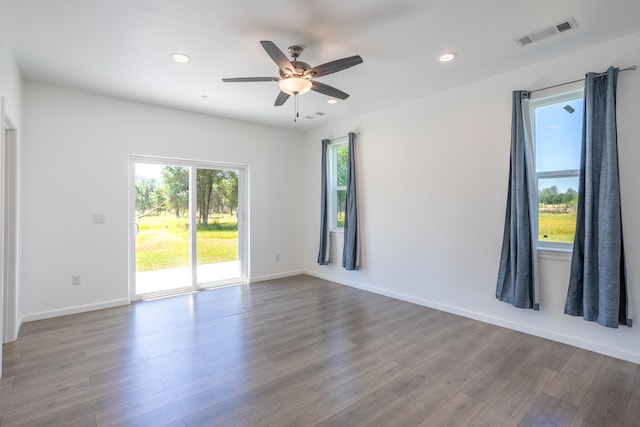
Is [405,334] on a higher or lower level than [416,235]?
lower

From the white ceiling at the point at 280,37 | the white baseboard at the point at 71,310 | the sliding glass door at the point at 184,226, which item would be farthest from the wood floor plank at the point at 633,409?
the white baseboard at the point at 71,310

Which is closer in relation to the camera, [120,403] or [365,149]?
[120,403]

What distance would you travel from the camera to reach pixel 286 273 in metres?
6.04

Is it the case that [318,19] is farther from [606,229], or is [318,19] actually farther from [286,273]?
[286,273]

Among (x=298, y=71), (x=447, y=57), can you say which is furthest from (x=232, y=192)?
(x=447, y=57)

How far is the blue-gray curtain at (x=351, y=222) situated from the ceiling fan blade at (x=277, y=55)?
8.49 ft

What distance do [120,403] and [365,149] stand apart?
4.20m

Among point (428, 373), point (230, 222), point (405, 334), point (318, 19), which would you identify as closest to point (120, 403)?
point (428, 373)

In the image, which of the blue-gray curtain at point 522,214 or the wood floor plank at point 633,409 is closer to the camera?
the wood floor plank at point 633,409

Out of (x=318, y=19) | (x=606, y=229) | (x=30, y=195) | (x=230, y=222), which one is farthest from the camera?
(x=230, y=222)

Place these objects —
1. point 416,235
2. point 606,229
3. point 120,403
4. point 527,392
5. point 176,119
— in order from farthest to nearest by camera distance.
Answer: point 176,119
point 416,235
point 606,229
point 527,392
point 120,403

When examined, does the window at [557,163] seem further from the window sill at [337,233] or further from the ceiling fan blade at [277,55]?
the window sill at [337,233]

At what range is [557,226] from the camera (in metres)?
3.20

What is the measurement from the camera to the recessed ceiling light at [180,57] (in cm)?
302
